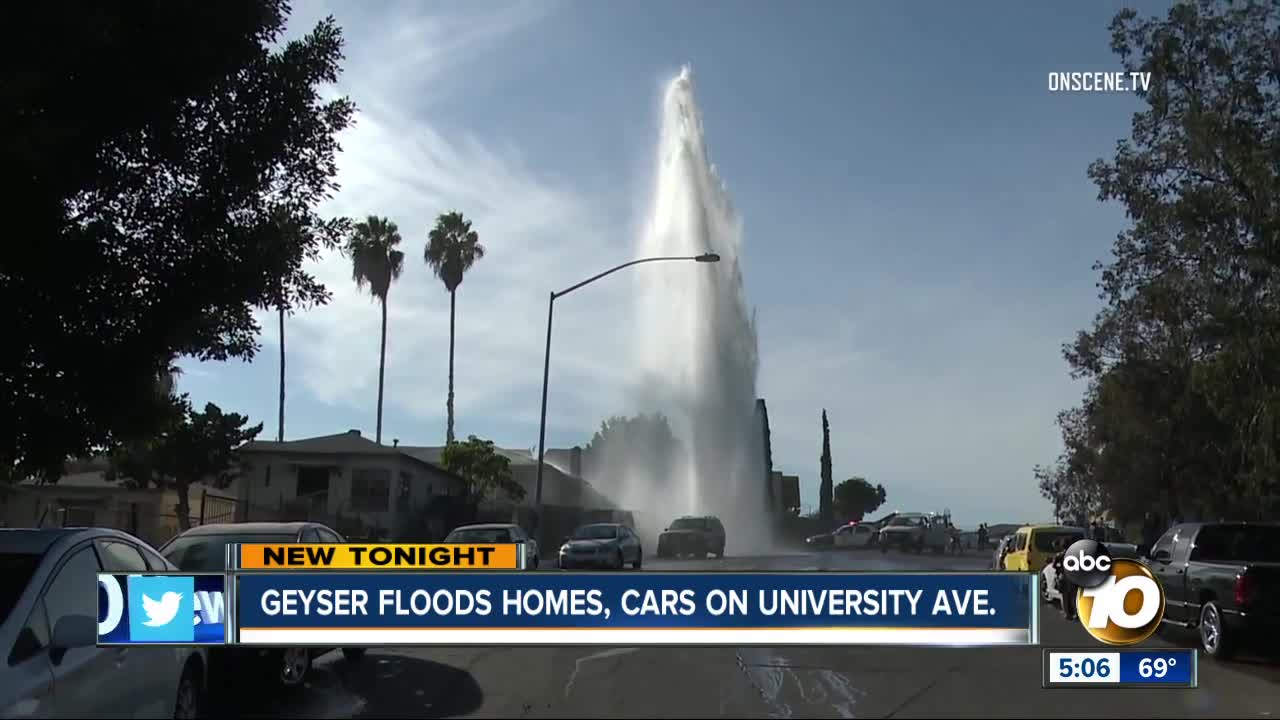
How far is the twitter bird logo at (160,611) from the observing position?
6.97 m

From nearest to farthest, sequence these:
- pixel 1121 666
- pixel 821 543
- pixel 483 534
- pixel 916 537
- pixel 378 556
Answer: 1. pixel 1121 666
2. pixel 378 556
3. pixel 483 534
4. pixel 916 537
5. pixel 821 543

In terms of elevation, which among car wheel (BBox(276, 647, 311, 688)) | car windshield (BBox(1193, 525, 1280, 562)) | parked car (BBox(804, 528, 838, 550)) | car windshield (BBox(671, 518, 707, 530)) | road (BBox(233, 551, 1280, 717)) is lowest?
parked car (BBox(804, 528, 838, 550))

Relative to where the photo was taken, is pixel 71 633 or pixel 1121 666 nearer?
pixel 71 633

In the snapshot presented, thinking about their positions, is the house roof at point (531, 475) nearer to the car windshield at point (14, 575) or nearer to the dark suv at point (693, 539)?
the dark suv at point (693, 539)

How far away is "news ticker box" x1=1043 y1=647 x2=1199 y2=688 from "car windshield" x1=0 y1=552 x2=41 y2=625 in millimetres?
6078

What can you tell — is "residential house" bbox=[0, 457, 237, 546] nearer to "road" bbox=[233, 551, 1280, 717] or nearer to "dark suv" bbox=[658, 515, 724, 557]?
"dark suv" bbox=[658, 515, 724, 557]

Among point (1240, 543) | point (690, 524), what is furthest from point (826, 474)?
point (1240, 543)

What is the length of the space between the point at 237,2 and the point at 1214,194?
70.4 feet

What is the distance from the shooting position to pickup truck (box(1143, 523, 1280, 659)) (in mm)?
13625

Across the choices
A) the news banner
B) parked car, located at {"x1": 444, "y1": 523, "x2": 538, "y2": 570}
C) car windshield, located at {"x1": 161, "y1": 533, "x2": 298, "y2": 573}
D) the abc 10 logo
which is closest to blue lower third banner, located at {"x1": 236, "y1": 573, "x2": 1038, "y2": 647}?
the news banner

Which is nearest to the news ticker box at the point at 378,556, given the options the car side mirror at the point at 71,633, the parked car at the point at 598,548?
the car side mirror at the point at 71,633

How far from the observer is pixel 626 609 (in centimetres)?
662

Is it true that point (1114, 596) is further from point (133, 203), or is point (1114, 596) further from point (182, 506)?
point (182, 506)

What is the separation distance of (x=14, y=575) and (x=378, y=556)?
2312mm
